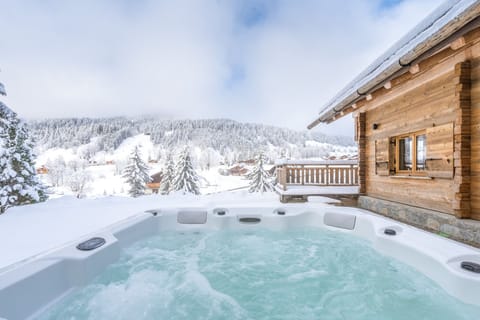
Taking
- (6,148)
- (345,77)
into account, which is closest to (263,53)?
(345,77)

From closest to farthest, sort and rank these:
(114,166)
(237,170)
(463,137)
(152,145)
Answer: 1. (463,137)
2. (237,170)
3. (114,166)
4. (152,145)

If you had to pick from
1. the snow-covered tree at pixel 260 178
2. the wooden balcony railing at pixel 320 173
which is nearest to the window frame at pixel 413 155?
the wooden balcony railing at pixel 320 173

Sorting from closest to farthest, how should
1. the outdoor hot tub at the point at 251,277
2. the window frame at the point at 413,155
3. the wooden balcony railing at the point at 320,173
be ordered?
the outdoor hot tub at the point at 251,277 < the window frame at the point at 413,155 < the wooden balcony railing at the point at 320,173

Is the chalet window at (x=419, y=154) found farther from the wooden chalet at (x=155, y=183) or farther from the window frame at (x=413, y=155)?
the wooden chalet at (x=155, y=183)

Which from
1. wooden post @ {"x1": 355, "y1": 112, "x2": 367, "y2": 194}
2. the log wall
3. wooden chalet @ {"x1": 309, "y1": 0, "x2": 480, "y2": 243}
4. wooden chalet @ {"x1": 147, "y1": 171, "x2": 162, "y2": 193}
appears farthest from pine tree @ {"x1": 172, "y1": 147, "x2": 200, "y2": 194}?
the log wall

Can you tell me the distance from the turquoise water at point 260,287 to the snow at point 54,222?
2.56 ft

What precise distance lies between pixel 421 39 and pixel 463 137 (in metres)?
1.31

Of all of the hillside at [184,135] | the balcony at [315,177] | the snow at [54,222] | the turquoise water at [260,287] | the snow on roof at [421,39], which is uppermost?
the hillside at [184,135]

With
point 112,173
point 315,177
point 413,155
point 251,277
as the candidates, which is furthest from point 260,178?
point 112,173

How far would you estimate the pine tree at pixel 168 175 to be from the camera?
18.6 metres

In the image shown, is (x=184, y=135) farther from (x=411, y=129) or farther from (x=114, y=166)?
(x=411, y=129)

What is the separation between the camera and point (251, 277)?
2.51 meters

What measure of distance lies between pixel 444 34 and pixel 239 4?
22.1 ft

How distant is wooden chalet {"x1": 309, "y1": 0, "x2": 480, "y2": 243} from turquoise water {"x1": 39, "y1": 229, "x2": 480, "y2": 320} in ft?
4.10
